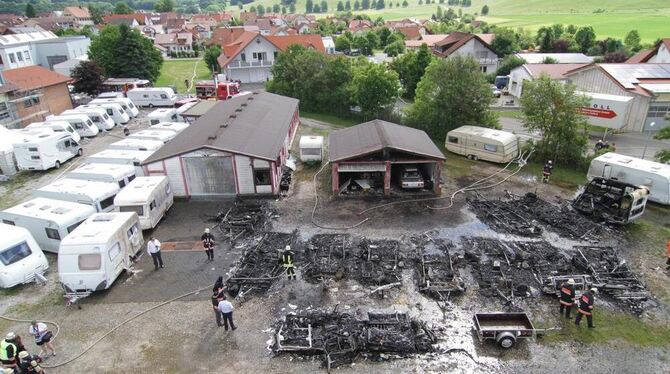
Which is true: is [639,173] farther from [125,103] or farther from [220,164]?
[125,103]

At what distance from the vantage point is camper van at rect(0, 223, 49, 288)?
55.1 ft

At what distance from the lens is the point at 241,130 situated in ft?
88.7

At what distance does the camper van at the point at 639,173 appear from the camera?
22.8 meters

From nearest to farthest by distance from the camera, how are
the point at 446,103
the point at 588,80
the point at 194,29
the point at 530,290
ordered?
the point at 530,290 < the point at 446,103 < the point at 588,80 < the point at 194,29

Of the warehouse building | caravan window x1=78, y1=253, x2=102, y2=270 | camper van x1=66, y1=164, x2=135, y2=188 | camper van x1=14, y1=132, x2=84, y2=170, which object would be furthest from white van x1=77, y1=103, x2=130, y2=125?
caravan window x1=78, y1=253, x2=102, y2=270

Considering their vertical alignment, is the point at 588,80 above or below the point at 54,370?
above

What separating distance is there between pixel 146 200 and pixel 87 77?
36.4 meters

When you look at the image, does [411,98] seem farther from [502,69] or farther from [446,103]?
[446,103]

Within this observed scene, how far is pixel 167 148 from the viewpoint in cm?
2548

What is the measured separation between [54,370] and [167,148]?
1481 cm

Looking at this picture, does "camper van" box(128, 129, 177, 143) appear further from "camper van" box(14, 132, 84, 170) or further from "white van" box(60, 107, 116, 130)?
"white van" box(60, 107, 116, 130)

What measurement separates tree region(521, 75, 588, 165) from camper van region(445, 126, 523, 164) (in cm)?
203

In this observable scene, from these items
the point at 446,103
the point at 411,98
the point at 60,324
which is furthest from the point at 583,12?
the point at 60,324

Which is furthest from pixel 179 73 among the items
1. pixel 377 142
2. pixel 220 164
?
pixel 377 142
